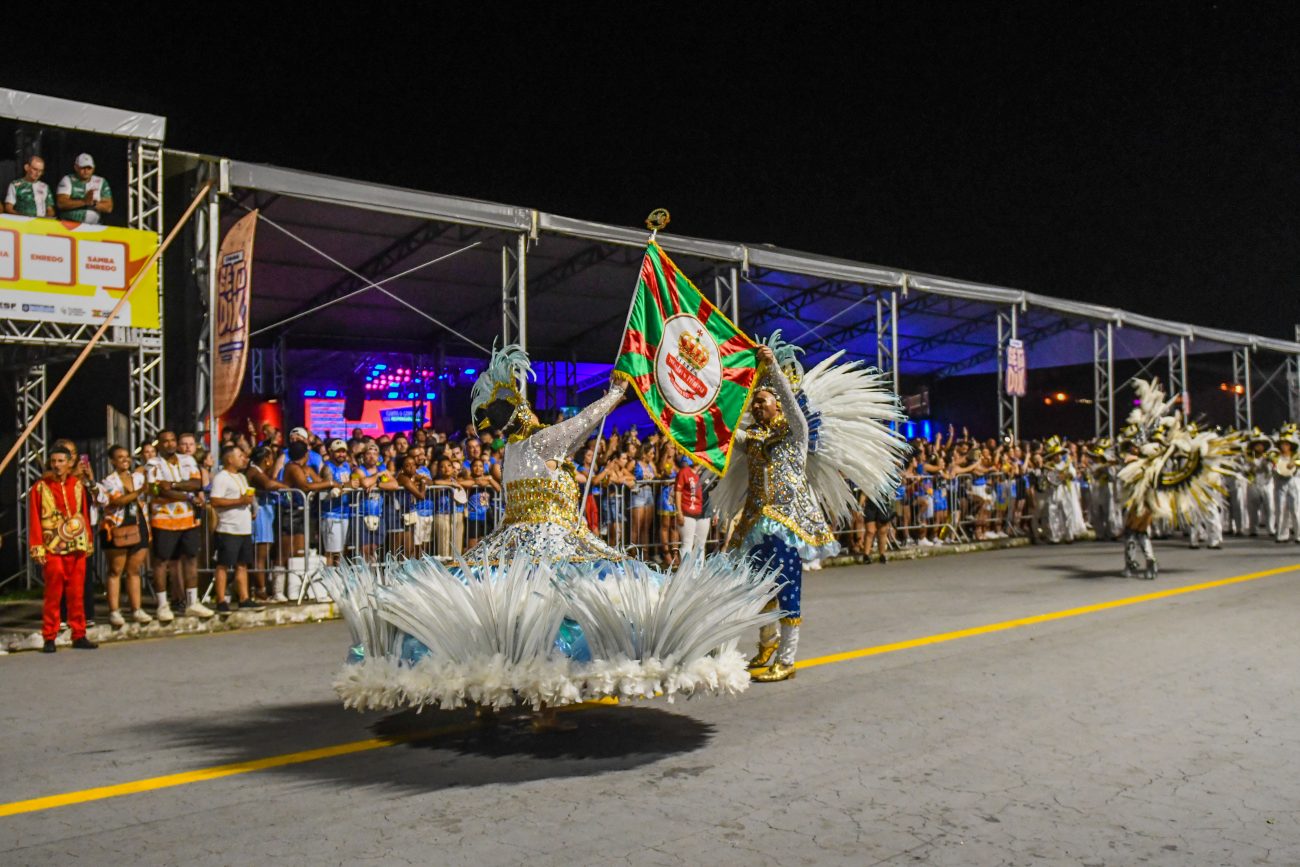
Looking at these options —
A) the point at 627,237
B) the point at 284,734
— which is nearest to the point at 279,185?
the point at 627,237

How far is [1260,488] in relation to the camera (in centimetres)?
2138

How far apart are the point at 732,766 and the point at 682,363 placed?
2.72m

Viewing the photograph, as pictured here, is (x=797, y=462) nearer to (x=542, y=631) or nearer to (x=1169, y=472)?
(x=542, y=631)

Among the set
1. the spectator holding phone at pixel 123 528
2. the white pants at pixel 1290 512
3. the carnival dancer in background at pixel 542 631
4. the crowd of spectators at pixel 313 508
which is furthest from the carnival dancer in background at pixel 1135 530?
the spectator holding phone at pixel 123 528

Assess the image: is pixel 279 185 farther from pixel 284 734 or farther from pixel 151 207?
pixel 284 734

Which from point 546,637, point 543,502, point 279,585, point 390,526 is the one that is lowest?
point 279,585

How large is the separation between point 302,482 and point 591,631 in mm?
7695

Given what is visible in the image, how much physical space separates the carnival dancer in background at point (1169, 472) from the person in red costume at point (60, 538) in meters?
11.5

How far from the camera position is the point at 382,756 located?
17.9ft

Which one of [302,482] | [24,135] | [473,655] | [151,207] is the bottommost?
[473,655]

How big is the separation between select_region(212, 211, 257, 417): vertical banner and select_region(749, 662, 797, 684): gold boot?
6.91m

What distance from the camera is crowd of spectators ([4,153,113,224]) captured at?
10.9m

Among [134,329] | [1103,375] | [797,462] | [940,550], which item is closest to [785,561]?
[797,462]

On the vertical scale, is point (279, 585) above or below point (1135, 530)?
below
